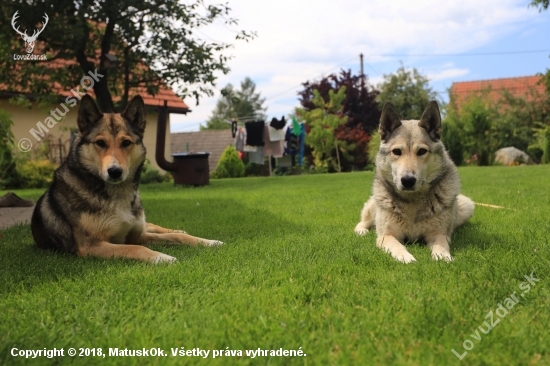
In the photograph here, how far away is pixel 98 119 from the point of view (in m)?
3.72

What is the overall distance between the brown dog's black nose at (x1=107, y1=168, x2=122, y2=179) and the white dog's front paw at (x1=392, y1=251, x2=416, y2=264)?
7.41 feet

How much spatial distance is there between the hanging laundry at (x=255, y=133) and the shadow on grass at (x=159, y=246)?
458 inches

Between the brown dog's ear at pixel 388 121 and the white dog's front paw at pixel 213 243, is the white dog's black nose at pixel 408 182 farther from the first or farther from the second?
the white dog's front paw at pixel 213 243

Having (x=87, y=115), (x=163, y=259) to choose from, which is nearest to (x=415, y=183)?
(x=163, y=259)

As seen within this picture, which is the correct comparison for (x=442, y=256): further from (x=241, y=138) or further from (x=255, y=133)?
(x=241, y=138)

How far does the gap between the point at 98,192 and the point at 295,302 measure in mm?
2188

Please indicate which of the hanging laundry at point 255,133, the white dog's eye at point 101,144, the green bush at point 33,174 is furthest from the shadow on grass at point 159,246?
the hanging laundry at point 255,133

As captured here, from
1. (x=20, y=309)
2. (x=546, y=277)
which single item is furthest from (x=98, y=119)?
(x=546, y=277)

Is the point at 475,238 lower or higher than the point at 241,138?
lower

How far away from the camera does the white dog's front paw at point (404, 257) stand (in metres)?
2.97

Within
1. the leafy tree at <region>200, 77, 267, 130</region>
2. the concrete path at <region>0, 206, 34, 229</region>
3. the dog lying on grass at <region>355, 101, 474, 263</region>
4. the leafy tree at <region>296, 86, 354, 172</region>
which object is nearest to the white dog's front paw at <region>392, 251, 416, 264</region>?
the dog lying on grass at <region>355, 101, 474, 263</region>

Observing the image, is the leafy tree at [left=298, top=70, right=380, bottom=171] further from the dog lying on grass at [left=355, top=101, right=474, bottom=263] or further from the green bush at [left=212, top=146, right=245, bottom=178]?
the dog lying on grass at [left=355, top=101, right=474, bottom=263]

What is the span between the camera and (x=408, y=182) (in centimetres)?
345

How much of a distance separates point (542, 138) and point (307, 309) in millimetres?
21025
